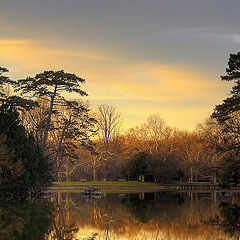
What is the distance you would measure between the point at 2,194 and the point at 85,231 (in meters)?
21.0

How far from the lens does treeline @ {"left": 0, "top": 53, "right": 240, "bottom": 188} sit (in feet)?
114

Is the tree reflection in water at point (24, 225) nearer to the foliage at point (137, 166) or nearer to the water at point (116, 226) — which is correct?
the water at point (116, 226)

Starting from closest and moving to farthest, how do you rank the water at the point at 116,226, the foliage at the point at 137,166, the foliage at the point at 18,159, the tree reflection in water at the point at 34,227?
1. the tree reflection in water at the point at 34,227
2. the water at the point at 116,226
3. the foliage at the point at 18,159
4. the foliage at the point at 137,166

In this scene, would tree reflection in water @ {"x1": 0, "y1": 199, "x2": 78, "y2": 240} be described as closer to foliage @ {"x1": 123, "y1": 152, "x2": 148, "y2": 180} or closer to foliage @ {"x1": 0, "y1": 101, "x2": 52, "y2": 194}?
foliage @ {"x1": 0, "y1": 101, "x2": 52, "y2": 194}

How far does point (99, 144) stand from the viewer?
83062mm

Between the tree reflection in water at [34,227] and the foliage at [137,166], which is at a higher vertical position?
the foliage at [137,166]

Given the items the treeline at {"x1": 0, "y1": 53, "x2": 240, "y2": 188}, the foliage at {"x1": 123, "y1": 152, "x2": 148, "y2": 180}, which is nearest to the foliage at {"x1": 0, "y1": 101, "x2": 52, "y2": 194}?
the treeline at {"x1": 0, "y1": 53, "x2": 240, "y2": 188}

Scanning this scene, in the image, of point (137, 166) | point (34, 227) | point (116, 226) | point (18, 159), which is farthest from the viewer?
point (137, 166)

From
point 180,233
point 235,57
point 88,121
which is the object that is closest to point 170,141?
point 88,121

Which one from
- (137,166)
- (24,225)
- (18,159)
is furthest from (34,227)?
(137,166)

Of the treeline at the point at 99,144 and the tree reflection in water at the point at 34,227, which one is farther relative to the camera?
the treeline at the point at 99,144

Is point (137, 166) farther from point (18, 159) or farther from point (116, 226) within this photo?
point (116, 226)

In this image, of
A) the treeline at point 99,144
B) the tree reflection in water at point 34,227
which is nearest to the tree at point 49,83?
the treeline at point 99,144

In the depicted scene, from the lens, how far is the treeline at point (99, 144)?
3481 cm
